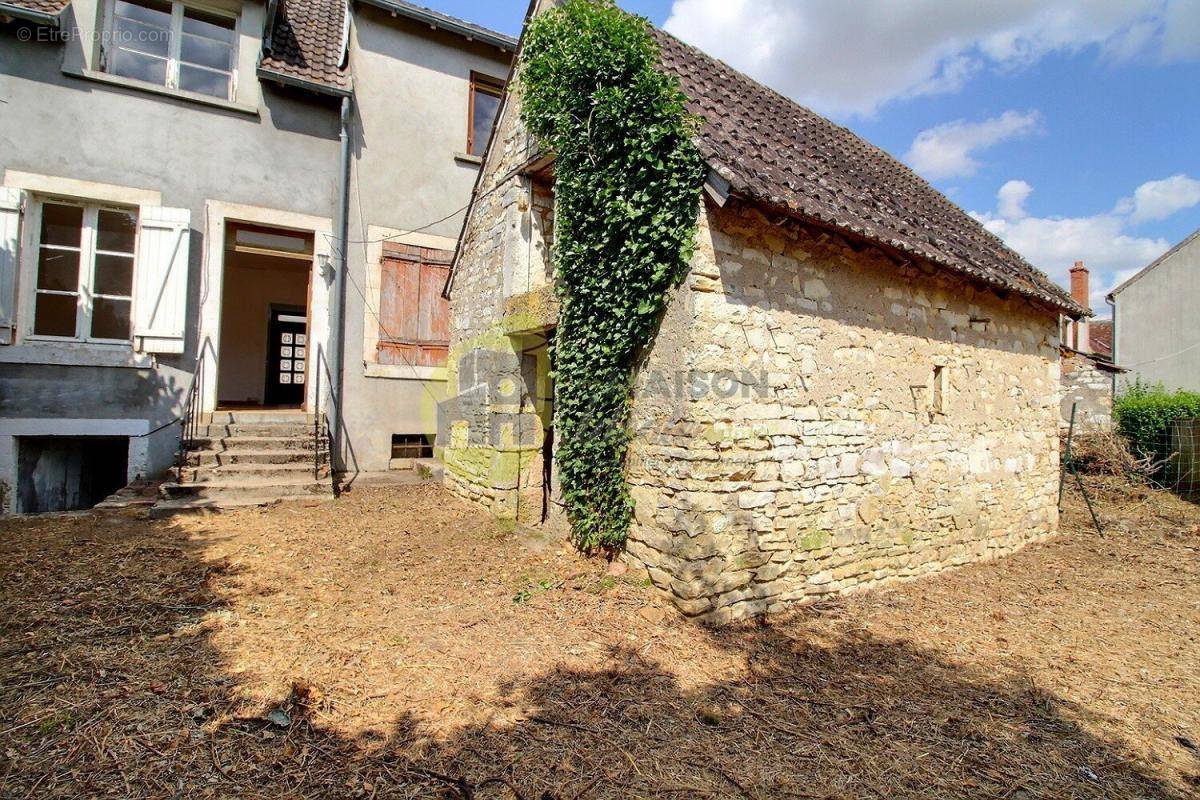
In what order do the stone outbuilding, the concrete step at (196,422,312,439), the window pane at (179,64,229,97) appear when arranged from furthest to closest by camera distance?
the window pane at (179,64,229,97)
the concrete step at (196,422,312,439)
the stone outbuilding

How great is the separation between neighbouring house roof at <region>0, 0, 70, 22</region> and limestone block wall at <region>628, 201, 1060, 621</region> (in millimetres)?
8527

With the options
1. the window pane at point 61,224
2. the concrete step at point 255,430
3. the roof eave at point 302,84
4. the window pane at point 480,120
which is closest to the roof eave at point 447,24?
the window pane at point 480,120

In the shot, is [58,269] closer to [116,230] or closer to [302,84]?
[116,230]

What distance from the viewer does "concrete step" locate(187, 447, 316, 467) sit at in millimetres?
7066

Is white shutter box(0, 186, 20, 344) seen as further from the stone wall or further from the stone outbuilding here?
the stone wall

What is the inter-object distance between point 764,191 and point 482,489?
15.3ft

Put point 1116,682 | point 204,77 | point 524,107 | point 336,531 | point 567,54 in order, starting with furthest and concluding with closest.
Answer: point 204,77
point 336,531
point 524,107
point 567,54
point 1116,682

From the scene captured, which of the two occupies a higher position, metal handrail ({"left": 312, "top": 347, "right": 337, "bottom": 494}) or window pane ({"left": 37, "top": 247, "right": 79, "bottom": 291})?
window pane ({"left": 37, "top": 247, "right": 79, "bottom": 291})

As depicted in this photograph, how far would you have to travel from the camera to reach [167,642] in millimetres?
3633

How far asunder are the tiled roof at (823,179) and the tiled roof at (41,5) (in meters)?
7.41

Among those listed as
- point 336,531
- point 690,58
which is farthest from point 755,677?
point 690,58

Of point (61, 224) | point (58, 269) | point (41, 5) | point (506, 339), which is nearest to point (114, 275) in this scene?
point (58, 269)

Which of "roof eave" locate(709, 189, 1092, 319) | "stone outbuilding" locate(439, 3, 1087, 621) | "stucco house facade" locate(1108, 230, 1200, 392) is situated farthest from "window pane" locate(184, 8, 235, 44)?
"stucco house facade" locate(1108, 230, 1200, 392)

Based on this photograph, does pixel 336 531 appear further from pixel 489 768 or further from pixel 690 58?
pixel 690 58
